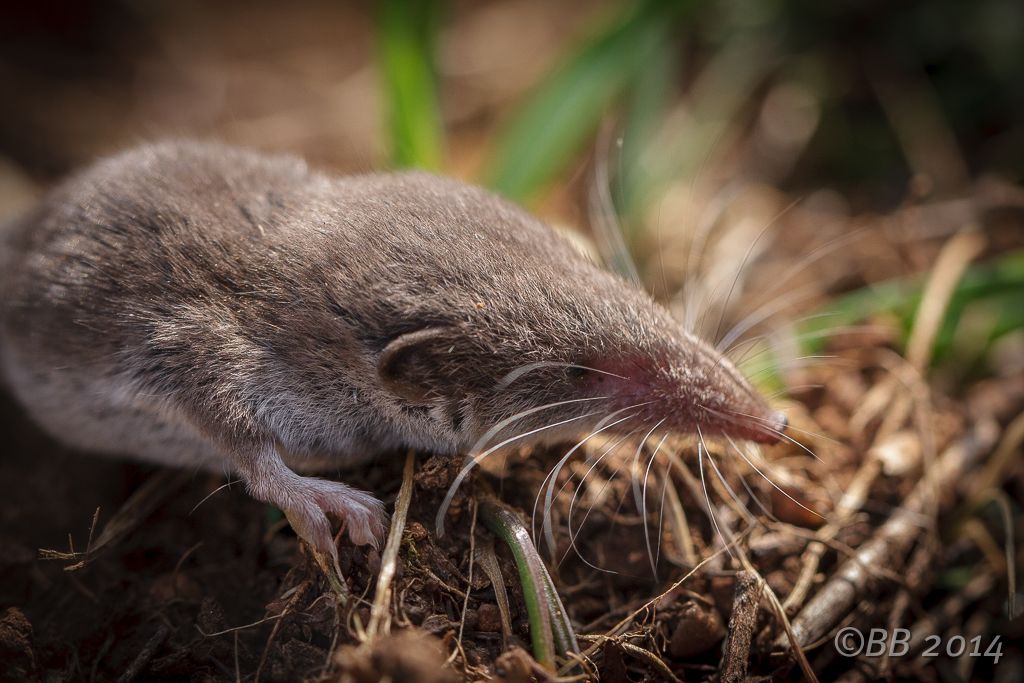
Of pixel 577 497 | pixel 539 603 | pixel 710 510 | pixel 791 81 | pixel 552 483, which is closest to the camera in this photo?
pixel 539 603

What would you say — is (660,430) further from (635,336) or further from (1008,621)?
(1008,621)

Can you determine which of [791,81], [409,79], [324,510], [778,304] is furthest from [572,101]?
[324,510]

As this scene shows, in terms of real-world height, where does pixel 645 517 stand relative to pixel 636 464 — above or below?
below

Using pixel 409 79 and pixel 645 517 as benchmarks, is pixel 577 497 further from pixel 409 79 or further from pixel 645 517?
pixel 409 79

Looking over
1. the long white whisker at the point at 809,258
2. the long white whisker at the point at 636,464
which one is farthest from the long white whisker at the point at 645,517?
the long white whisker at the point at 809,258

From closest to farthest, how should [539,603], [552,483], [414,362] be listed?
[539,603], [414,362], [552,483]

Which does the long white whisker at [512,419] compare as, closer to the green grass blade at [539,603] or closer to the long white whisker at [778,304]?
the green grass blade at [539,603]

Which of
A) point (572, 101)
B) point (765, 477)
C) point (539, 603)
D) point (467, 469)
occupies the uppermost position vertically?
point (572, 101)
